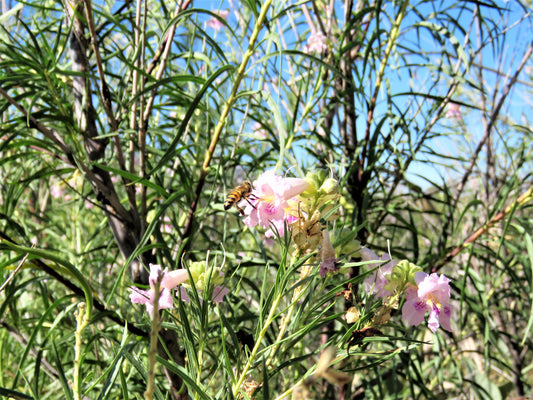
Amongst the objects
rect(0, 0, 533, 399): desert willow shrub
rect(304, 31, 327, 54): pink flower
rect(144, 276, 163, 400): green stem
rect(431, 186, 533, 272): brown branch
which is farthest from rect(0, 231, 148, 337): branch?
rect(304, 31, 327, 54): pink flower

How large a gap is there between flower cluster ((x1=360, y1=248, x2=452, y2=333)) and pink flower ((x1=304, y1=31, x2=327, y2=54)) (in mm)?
722

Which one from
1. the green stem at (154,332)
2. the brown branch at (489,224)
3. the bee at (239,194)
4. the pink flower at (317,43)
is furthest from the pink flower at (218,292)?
the pink flower at (317,43)

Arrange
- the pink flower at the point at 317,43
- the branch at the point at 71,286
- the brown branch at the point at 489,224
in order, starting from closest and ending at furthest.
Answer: the branch at the point at 71,286
the brown branch at the point at 489,224
the pink flower at the point at 317,43

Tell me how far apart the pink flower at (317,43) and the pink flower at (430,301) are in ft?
2.40

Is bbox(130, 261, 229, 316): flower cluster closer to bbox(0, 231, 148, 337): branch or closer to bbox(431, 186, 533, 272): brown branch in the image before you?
bbox(0, 231, 148, 337): branch

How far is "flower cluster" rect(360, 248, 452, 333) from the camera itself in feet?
1.57

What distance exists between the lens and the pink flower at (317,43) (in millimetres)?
1110

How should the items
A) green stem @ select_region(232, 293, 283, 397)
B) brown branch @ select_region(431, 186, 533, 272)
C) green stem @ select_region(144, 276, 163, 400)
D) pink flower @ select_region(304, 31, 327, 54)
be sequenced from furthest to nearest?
pink flower @ select_region(304, 31, 327, 54) < brown branch @ select_region(431, 186, 533, 272) < green stem @ select_region(232, 293, 283, 397) < green stem @ select_region(144, 276, 163, 400)

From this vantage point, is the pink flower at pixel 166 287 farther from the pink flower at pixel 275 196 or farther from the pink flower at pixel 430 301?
the pink flower at pixel 430 301

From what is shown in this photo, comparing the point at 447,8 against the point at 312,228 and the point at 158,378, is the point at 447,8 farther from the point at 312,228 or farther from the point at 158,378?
the point at 158,378

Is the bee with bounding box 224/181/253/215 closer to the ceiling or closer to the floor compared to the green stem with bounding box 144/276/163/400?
closer to the ceiling

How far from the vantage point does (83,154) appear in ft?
2.69

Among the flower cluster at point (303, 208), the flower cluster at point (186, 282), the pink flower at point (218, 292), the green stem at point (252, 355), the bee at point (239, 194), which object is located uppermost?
the bee at point (239, 194)

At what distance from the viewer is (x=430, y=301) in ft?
1.66
